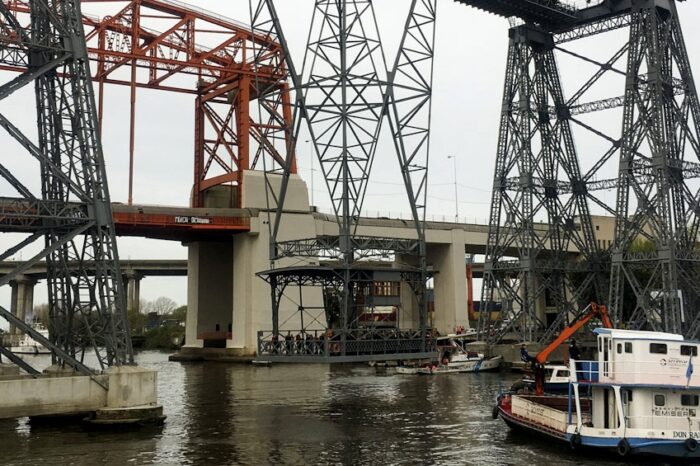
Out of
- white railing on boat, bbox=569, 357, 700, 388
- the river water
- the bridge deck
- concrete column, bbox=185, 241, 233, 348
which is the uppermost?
the bridge deck

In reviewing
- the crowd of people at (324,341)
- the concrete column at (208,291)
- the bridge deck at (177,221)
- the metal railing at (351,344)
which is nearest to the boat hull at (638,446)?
the metal railing at (351,344)

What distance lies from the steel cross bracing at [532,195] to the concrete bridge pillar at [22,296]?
106726mm

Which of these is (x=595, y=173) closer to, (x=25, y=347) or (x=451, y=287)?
(x=451, y=287)

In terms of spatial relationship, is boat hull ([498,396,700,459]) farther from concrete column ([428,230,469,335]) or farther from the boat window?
concrete column ([428,230,469,335])

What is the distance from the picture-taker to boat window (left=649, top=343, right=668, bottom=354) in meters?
29.7

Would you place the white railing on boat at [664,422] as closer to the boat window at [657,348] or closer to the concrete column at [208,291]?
Result: the boat window at [657,348]

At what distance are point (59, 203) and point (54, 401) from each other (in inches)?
A: 313

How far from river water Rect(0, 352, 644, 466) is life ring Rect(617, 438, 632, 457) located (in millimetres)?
829

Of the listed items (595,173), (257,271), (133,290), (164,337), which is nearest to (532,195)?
(595,173)

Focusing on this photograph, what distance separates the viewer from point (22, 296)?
152125 mm

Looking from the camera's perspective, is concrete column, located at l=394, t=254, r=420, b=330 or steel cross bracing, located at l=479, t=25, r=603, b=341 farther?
concrete column, located at l=394, t=254, r=420, b=330

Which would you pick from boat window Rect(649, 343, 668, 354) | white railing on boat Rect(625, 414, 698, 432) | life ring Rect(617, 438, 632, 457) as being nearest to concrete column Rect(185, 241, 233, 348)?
boat window Rect(649, 343, 668, 354)

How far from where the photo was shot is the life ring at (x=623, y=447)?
91.0 ft

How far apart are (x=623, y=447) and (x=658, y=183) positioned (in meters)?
35.3
